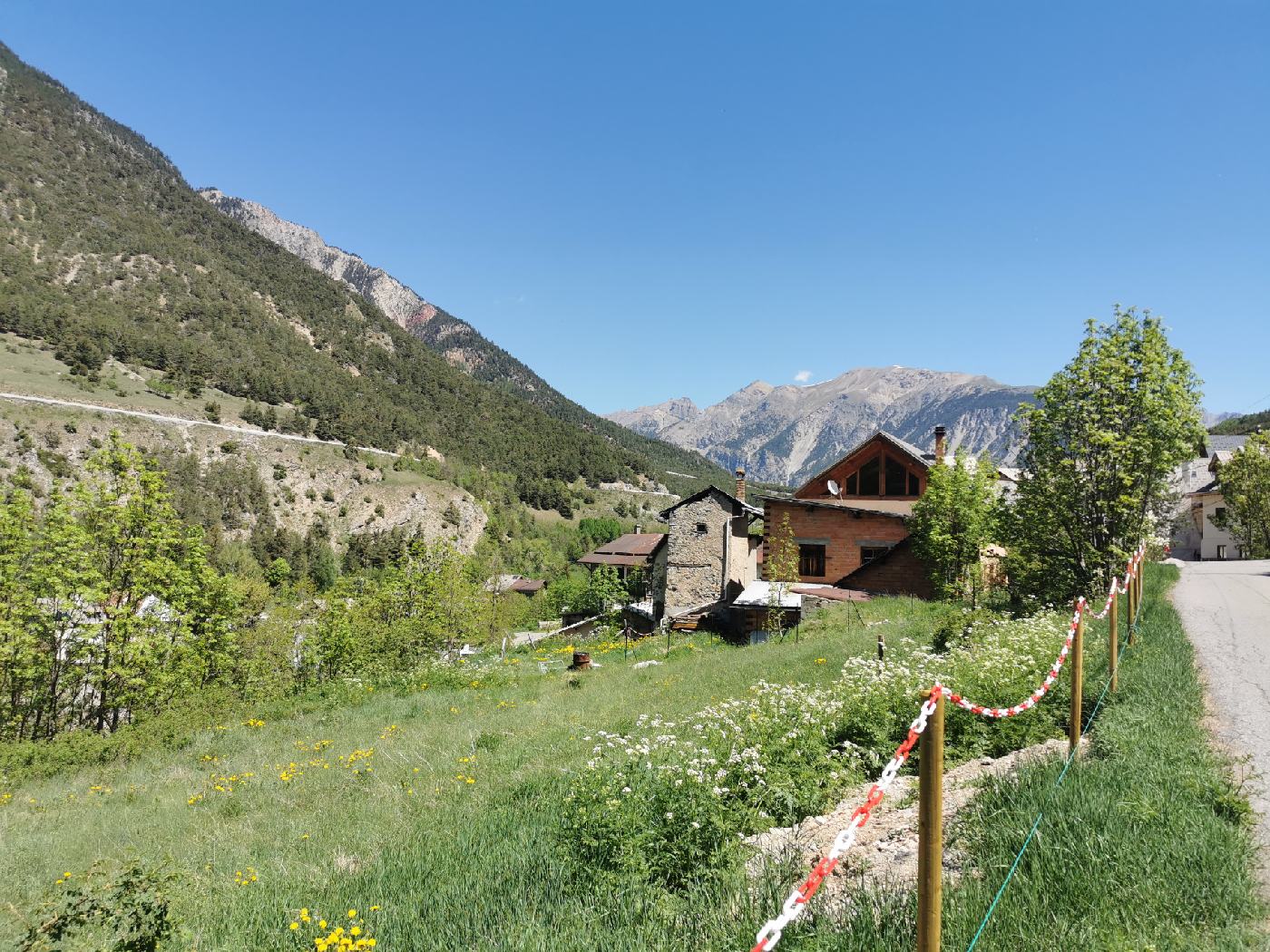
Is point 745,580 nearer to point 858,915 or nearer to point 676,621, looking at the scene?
point 676,621

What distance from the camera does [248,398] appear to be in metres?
126

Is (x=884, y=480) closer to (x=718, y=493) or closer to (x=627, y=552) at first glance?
(x=718, y=493)

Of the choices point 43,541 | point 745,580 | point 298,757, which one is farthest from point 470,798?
point 745,580

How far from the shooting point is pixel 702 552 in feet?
122

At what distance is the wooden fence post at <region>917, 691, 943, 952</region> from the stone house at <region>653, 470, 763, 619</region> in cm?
3350

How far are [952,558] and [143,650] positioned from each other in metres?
28.7

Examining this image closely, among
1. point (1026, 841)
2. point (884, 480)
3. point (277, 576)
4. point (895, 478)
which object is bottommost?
point (277, 576)

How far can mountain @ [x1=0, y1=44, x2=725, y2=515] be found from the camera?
11581cm

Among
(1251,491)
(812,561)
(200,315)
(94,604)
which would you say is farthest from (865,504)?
(200,315)

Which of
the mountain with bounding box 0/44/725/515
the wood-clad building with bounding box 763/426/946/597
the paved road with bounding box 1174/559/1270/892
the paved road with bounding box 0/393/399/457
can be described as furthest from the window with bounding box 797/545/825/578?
the mountain with bounding box 0/44/725/515

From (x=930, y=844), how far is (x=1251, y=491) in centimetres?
4951

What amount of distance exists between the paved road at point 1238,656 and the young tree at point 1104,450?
213 cm

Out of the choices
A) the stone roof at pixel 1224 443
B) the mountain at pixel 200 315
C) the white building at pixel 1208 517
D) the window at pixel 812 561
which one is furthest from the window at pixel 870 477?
the mountain at pixel 200 315

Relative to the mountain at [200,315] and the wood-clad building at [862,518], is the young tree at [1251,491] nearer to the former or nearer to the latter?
the wood-clad building at [862,518]
